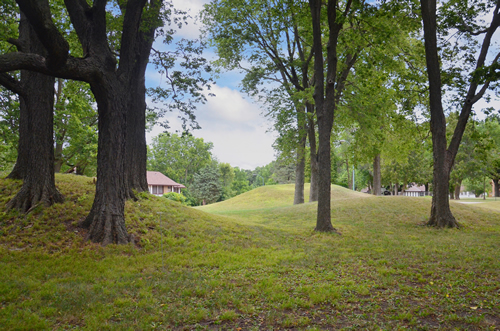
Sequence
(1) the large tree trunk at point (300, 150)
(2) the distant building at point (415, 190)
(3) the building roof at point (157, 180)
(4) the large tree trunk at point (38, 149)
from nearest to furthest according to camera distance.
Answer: (4) the large tree trunk at point (38, 149) → (1) the large tree trunk at point (300, 150) → (3) the building roof at point (157, 180) → (2) the distant building at point (415, 190)

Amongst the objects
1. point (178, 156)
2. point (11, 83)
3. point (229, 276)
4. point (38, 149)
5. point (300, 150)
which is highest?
point (178, 156)

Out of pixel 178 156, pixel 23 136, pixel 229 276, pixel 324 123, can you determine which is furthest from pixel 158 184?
pixel 229 276

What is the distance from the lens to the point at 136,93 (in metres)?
12.0

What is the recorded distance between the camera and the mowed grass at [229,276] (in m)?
4.08

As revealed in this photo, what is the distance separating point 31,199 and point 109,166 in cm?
292

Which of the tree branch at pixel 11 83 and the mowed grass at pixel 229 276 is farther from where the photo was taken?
the tree branch at pixel 11 83

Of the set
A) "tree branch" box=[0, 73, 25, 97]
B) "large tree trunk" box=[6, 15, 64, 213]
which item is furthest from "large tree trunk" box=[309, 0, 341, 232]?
"tree branch" box=[0, 73, 25, 97]

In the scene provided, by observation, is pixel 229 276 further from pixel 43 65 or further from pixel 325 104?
pixel 325 104

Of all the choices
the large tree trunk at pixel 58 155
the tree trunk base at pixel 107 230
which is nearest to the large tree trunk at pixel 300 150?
the tree trunk base at pixel 107 230

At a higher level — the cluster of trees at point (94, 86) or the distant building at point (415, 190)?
the cluster of trees at point (94, 86)

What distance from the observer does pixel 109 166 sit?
807 cm

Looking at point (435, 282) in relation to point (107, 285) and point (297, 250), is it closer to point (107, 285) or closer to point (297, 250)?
point (297, 250)

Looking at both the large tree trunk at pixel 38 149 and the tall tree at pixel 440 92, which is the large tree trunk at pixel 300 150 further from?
the large tree trunk at pixel 38 149

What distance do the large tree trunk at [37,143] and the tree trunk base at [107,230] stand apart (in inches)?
86.5
